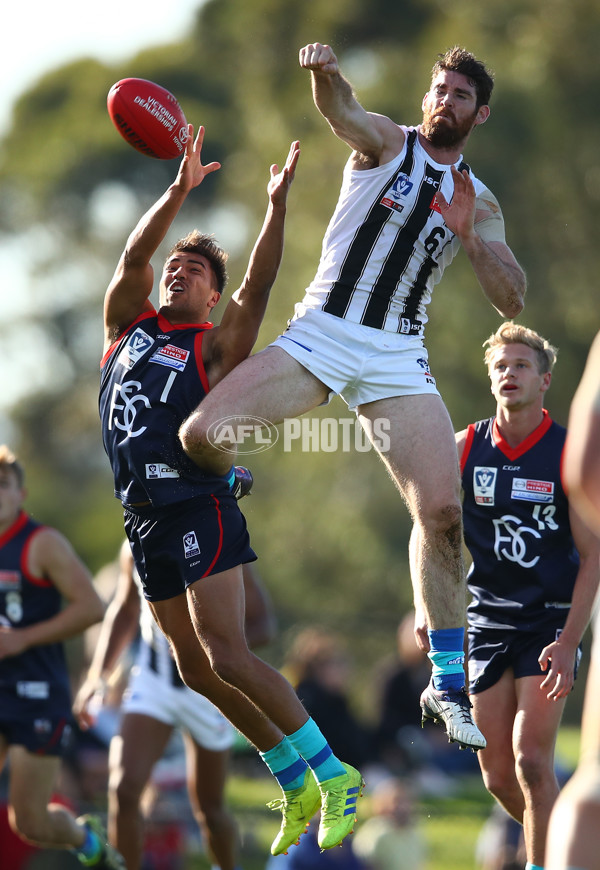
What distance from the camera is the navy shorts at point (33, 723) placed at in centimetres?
805

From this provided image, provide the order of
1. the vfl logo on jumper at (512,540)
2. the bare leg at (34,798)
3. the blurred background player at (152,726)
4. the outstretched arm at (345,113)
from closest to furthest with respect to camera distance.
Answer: the outstretched arm at (345,113), the vfl logo on jumper at (512,540), the bare leg at (34,798), the blurred background player at (152,726)

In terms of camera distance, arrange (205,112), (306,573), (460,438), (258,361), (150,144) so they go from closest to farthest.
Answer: (258,361)
(150,144)
(460,438)
(306,573)
(205,112)

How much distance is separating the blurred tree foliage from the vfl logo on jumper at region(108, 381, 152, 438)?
1472 cm

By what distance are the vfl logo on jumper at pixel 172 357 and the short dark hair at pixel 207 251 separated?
2.01 feet

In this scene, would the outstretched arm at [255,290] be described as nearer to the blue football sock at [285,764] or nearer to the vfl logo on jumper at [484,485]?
the vfl logo on jumper at [484,485]

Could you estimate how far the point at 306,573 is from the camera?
27.2 metres

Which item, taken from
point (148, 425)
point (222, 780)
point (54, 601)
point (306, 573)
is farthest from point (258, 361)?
point (306, 573)

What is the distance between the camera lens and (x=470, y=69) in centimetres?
618

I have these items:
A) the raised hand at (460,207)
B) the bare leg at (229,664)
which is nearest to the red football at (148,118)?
the raised hand at (460,207)

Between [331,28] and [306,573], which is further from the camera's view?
[331,28]

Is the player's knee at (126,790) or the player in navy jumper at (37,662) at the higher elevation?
the player in navy jumper at (37,662)

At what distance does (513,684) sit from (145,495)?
6.95 feet

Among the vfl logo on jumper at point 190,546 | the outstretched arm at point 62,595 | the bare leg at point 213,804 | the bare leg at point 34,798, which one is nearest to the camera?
the vfl logo on jumper at point 190,546

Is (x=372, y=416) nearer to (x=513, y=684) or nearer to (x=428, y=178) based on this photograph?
(x=428, y=178)
